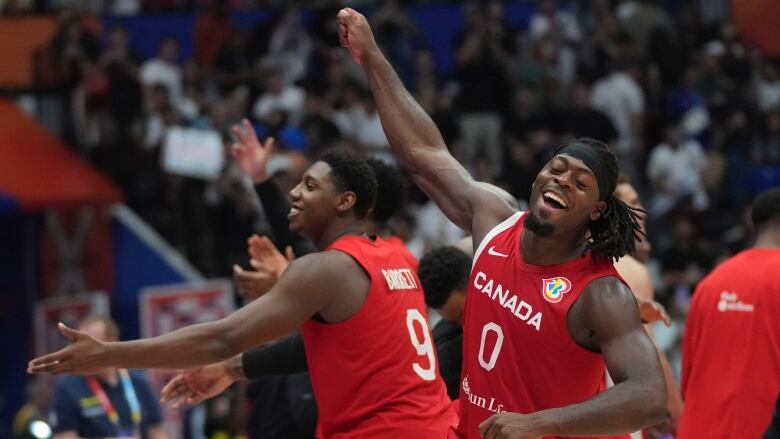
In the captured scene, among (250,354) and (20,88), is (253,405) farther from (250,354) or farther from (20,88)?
(20,88)

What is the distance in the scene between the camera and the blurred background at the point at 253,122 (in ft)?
51.6

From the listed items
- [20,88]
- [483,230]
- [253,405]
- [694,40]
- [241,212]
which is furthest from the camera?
[694,40]

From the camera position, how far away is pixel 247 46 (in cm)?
1766

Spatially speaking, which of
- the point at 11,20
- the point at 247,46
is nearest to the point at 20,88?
the point at 11,20

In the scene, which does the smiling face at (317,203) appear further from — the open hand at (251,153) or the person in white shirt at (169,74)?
the person in white shirt at (169,74)

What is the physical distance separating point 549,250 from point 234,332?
1.18 meters

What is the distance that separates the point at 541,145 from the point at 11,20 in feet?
22.6

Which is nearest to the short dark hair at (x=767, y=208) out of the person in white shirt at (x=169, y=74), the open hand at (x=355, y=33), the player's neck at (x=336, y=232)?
the player's neck at (x=336, y=232)

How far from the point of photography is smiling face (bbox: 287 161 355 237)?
228 inches

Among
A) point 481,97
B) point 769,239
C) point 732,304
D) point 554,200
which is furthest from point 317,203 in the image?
point 481,97

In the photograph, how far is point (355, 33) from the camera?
18.6 feet

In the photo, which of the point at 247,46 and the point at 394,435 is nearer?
the point at 394,435

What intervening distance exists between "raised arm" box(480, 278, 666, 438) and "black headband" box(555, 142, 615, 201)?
480 millimetres

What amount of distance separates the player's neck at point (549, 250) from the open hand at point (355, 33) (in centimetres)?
120
